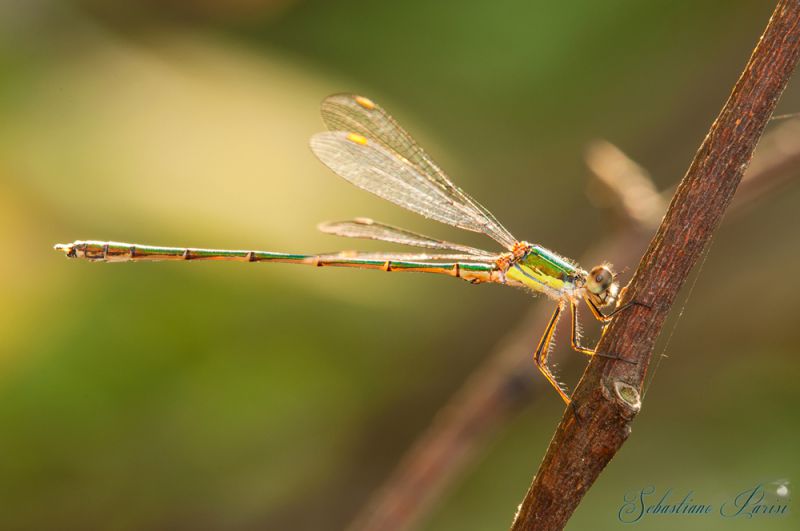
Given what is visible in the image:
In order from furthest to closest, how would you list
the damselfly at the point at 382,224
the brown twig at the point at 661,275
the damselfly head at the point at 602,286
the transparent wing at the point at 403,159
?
the transparent wing at the point at 403,159 → the damselfly at the point at 382,224 → the damselfly head at the point at 602,286 → the brown twig at the point at 661,275

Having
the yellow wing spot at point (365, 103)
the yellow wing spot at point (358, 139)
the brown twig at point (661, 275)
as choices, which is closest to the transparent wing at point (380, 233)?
the yellow wing spot at point (358, 139)

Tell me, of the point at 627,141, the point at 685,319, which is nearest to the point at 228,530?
the point at 685,319

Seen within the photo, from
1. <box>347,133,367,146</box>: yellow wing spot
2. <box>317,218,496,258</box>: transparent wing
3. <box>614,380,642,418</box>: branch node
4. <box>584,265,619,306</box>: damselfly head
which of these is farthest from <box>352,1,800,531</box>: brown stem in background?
<box>614,380,642,418</box>: branch node

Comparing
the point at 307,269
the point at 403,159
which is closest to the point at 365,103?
the point at 403,159

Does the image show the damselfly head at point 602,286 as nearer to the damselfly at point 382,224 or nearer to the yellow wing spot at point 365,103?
the damselfly at point 382,224

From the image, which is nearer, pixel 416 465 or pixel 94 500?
pixel 416 465

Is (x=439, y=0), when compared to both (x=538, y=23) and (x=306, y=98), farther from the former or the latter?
(x=306, y=98)
